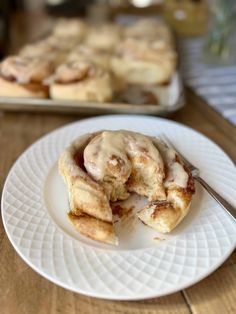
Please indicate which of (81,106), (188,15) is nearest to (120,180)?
(81,106)

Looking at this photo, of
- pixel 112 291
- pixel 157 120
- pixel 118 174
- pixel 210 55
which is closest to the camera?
pixel 112 291

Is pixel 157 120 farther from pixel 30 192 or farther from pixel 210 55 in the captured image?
pixel 210 55

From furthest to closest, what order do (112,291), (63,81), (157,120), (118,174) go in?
(63,81) < (157,120) < (118,174) < (112,291)

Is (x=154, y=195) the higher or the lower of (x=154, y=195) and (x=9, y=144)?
the higher

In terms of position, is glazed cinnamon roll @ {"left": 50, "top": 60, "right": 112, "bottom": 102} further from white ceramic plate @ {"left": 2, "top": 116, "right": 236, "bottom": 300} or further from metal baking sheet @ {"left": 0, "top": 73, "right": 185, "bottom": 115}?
white ceramic plate @ {"left": 2, "top": 116, "right": 236, "bottom": 300}

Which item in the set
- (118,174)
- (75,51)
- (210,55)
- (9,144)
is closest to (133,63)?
(75,51)

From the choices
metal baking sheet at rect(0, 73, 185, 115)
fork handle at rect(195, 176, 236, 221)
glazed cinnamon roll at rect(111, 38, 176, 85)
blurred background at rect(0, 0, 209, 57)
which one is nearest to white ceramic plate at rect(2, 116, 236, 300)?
fork handle at rect(195, 176, 236, 221)
